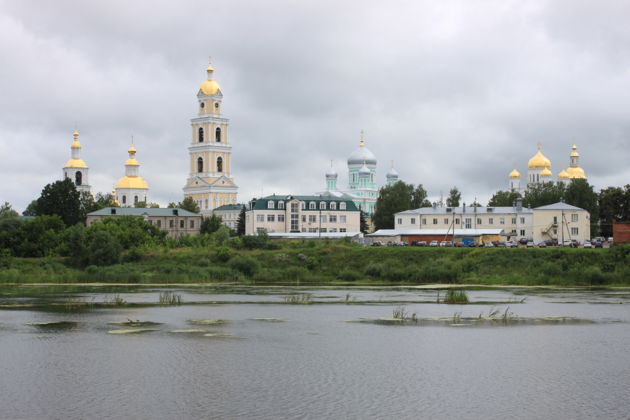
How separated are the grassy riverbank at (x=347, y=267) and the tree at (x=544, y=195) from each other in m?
45.6

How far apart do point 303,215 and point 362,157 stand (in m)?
61.5

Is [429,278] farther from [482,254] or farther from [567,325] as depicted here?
[567,325]

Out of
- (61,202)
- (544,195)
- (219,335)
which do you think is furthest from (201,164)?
(219,335)

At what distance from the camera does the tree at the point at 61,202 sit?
105 m

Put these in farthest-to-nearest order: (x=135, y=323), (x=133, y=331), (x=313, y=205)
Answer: (x=313, y=205)
(x=135, y=323)
(x=133, y=331)

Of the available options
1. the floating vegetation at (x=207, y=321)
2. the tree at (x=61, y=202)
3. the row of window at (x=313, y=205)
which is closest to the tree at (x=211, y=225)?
the row of window at (x=313, y=205)

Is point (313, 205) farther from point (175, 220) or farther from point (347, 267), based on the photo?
point (347, 267)

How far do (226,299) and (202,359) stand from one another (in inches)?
925

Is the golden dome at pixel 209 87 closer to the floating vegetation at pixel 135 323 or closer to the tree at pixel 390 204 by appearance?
the tree at pixel 390 204

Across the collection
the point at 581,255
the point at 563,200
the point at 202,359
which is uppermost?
the point at 563,200

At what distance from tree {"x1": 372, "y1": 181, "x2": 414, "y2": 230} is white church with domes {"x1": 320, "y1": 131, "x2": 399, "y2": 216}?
49.6 m

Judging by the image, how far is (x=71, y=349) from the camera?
3328 cm

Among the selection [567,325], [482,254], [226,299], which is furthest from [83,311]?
[482,254]

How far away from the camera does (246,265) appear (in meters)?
76.6
